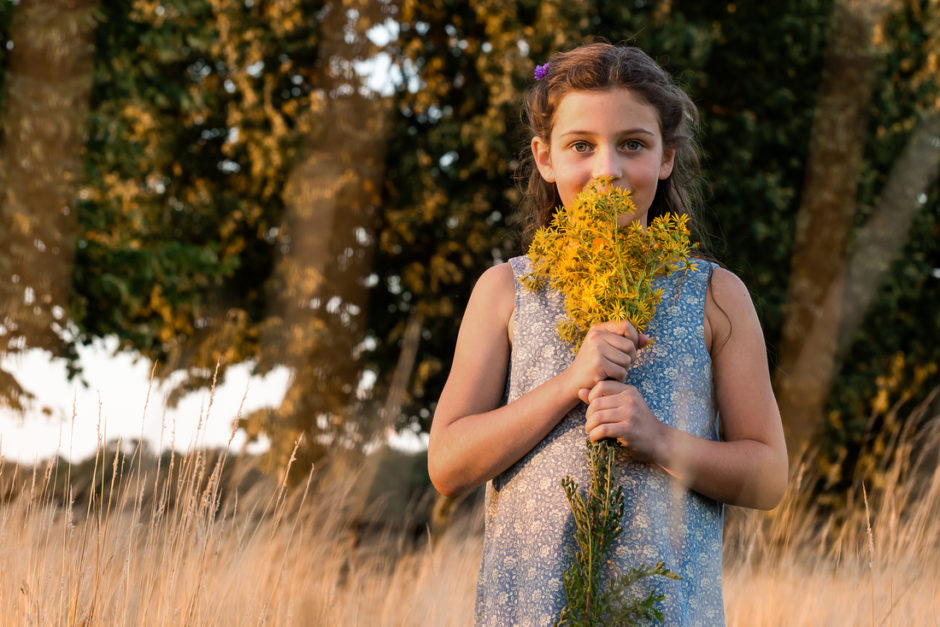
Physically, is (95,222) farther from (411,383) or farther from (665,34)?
(665,34)

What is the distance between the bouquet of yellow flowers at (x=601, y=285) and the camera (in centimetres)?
148

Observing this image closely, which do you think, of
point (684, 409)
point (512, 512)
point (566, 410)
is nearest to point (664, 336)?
point (684, 409)

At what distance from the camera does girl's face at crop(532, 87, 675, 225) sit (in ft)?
6.11

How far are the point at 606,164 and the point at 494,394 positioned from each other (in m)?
0.55

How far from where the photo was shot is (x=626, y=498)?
1.73m

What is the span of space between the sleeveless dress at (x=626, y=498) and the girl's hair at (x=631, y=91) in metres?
0.35

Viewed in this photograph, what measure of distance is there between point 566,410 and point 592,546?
31 centimetres

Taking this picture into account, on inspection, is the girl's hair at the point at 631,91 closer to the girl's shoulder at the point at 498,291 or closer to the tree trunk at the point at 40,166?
the girl's shoulder at the point at 498,291

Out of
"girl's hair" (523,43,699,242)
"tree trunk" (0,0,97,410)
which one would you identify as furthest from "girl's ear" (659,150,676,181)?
"tree trunk" (0,0,97,410)

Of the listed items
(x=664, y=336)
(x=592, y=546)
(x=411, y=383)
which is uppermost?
(x=411, y=383)

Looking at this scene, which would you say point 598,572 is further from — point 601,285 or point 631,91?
point 631,91

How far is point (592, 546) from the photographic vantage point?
1453 mm

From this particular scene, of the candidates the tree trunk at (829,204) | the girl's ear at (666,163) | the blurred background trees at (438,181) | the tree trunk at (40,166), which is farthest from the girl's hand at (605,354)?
the tree trunk at (829,204)

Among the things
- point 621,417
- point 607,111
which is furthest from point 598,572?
point 607,111
